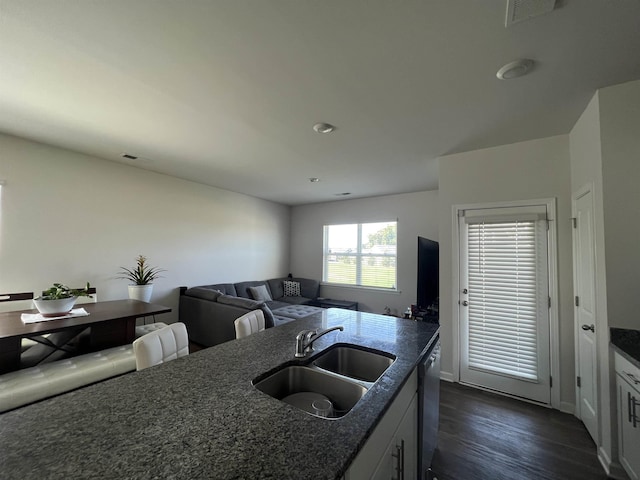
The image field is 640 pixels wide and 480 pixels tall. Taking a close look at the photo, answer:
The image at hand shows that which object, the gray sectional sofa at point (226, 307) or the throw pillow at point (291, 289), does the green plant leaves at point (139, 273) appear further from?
the throw pillow at point (291, 289)

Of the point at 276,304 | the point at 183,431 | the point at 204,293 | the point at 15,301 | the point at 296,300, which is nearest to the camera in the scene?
the point at 183,431

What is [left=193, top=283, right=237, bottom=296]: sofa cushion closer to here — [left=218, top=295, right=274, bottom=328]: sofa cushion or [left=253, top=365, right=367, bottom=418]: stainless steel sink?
[left=218, top=295, right=274, bottom=328]: sofa cushion

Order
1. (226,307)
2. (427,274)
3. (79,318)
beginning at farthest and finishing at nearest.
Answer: (226,307) → (427,274) → (79,318)

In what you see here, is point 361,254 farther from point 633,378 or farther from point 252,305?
point 633,378

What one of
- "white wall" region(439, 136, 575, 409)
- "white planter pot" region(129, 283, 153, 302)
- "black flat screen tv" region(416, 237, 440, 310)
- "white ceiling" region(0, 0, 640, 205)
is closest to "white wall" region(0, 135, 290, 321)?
"white planter pot" region(129, 283, 153, 302)

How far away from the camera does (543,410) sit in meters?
2.42

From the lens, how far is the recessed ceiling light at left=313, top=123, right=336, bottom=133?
238 centimetres

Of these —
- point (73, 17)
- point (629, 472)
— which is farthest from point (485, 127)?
point (73, 17)

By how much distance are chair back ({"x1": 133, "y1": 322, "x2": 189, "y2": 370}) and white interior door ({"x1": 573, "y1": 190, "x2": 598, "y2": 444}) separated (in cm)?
289

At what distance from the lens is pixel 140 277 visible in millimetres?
3592

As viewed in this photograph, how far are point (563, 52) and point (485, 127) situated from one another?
35.3 inches

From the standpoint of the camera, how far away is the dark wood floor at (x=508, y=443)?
5.71ft

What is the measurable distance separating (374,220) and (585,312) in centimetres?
354

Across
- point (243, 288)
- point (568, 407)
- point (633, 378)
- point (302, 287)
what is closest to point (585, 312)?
point (633, 378)
